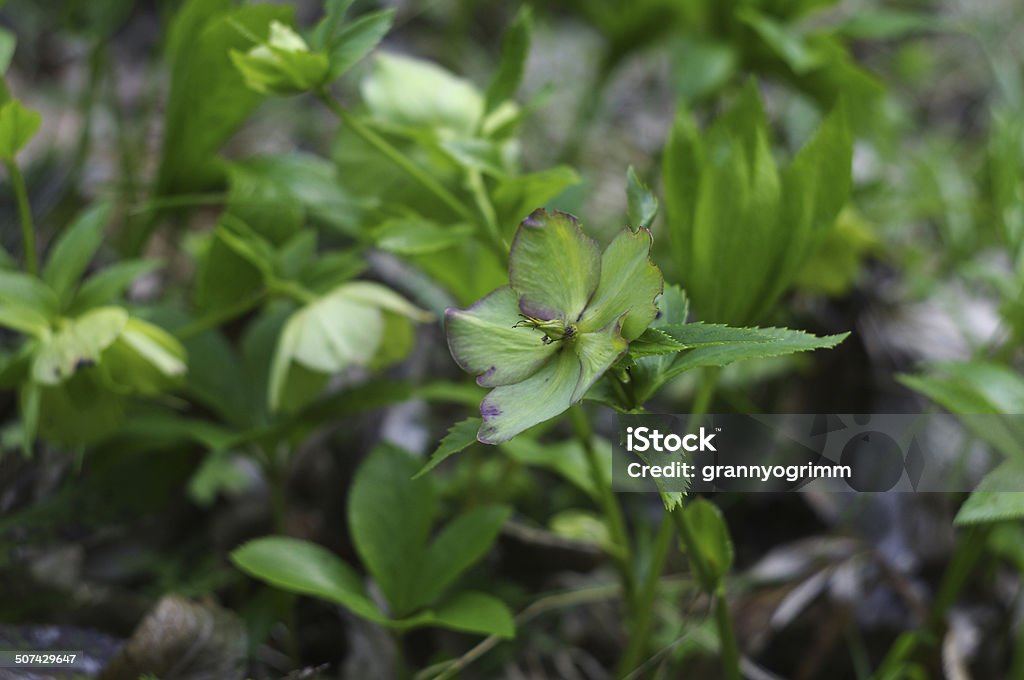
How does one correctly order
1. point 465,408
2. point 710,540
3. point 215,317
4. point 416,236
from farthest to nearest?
point 465,408, point 215,317, point 416,236, point 710,540

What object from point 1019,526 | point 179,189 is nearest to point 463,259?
point 179,189

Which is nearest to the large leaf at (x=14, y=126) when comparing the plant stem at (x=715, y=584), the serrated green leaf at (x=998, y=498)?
the plant stem at (x=715, y=584)

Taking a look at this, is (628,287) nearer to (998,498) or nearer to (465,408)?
(998,498)

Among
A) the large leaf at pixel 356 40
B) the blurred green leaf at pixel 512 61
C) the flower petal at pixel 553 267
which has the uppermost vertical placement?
the large leaf at pixel 356 40

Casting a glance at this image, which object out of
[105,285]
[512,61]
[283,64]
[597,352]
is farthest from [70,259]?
[597,352]

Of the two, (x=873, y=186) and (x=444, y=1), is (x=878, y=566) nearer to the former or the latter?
(x=873, y=186)

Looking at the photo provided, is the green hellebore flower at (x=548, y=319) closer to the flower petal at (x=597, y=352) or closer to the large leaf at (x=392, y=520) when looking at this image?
the flower petal at (x=597, y=352)
